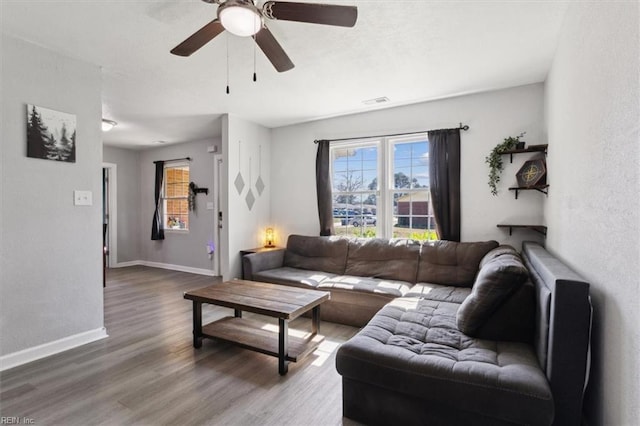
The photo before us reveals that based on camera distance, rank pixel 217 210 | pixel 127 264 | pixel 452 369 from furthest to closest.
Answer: pixel 127 264 < pixel 217 210 < pixel 452 369

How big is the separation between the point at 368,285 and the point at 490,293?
1.55 meters

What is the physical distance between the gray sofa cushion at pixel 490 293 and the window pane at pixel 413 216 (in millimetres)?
1966

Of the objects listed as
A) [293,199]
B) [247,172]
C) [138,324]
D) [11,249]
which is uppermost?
[247,172]

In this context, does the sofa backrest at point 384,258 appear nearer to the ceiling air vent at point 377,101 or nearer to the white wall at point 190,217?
the ceiling air vent at point 377,101

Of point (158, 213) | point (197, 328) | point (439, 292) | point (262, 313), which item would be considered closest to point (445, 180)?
point (439, 292)

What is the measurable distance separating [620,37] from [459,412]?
69.6 inches

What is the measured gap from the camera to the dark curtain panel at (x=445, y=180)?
146 inches

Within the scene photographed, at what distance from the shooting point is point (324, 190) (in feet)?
15.0

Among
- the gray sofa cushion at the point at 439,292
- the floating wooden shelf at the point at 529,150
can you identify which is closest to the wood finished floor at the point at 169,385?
the gray sofa cushion at the point at 439,292

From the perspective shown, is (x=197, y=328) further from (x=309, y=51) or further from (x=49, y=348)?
(x=309, y=51)

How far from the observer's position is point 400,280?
358 centimetres

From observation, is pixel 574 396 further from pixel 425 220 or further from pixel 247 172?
pixel 247 172

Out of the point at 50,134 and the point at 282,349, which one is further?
the point at 50,134

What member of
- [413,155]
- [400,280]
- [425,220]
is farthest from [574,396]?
[413,155]
